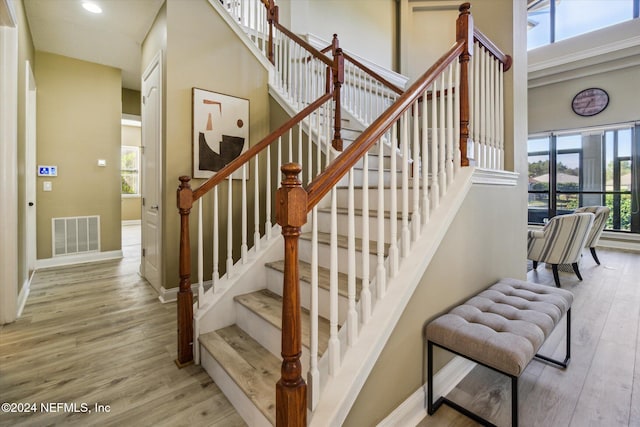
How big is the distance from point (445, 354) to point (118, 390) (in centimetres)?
186

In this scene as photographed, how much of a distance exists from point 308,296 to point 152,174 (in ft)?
8.53

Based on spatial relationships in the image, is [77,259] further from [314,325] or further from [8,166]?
[314,325]

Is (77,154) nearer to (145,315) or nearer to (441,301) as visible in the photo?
(145,315)

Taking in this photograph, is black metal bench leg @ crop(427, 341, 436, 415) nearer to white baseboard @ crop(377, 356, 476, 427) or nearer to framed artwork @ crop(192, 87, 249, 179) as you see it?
white baseboard @ crop(377, 356, 476, 427)

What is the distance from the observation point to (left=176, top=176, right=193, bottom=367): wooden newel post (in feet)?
6.13

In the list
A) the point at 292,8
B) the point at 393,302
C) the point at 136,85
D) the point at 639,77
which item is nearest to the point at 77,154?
the point at 136,85

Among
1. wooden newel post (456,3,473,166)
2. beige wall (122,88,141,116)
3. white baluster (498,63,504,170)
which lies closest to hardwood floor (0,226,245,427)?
wooden newel post (456,3,473,166)

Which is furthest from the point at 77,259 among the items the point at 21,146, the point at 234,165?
the point at 234,165

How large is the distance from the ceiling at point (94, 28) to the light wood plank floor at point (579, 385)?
166 inches

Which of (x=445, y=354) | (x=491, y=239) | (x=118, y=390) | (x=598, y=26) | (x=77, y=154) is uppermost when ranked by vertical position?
(x=598, y=26)

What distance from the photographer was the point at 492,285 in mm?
2143

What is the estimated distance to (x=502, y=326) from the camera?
1494 millimetres

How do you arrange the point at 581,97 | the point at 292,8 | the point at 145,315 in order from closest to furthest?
1. the point at 145,315
2. the point at 292,8
3. the point at 581,97

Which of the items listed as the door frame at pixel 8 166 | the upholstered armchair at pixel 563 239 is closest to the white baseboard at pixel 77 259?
the door frame at pixel 8 166
